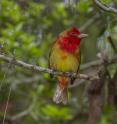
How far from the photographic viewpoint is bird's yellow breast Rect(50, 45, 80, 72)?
16.9 feet

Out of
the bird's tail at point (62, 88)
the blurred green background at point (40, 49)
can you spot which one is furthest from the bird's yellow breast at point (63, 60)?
the blurred green background at point (40, 49)

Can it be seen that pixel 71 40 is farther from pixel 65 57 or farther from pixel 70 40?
pixel 65 57

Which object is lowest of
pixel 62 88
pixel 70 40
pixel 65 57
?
pixel 62 88

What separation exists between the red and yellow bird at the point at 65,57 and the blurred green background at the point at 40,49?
994 millimetres

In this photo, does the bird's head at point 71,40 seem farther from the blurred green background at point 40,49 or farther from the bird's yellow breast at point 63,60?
the blurred green background at point 40,49

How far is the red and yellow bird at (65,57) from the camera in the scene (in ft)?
16.9

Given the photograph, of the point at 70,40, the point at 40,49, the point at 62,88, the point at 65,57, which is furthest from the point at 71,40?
the point at 40,49

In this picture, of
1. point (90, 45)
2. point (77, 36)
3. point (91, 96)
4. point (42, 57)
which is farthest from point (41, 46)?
point (91, 96)

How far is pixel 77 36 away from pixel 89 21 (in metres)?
1.67

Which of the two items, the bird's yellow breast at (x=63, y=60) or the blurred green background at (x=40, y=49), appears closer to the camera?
the bird's yellow breast at (x=63, y=60)

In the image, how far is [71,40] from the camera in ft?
17.6

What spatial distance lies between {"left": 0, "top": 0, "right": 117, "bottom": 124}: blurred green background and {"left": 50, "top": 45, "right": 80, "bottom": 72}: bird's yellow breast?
42.1 inches

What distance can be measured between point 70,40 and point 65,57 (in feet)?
0.82

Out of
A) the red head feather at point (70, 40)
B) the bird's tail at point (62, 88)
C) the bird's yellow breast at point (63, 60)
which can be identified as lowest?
the bird's tail at point (62, 88)
